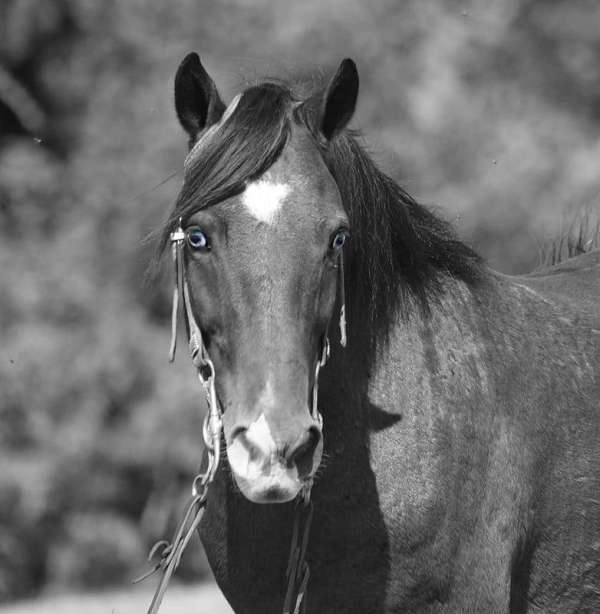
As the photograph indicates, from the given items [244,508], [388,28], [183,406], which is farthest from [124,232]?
[244,508]

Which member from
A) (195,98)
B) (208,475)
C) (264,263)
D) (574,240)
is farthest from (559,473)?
(574,240)

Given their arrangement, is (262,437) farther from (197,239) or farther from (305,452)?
(197,239)

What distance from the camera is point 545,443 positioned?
11.2ft

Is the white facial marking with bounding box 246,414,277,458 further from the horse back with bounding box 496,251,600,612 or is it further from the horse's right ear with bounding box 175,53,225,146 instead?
the horse back with bounding box 496,251,600,612

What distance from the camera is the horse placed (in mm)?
2744

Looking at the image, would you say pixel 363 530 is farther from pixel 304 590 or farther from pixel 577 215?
pixel 577 215

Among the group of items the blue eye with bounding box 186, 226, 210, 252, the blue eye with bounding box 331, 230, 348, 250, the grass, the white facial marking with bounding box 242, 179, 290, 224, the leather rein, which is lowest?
the grass

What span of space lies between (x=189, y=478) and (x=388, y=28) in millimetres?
5962

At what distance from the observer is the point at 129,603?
10836 mm

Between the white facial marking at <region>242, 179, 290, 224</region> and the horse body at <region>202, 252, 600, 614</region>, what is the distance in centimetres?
61

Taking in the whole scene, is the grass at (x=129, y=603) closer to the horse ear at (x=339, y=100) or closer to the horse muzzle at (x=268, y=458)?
the horse ear at (x=339, y=100)

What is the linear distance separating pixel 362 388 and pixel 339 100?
2.89ft

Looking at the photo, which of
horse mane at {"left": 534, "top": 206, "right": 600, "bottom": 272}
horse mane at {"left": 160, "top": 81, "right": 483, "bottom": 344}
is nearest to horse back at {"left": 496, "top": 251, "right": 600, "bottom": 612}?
horse mane at {"left": 160, "top": 81, "right": 483, "bottom": 344}

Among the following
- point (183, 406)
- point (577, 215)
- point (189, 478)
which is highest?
point (577, 215)
